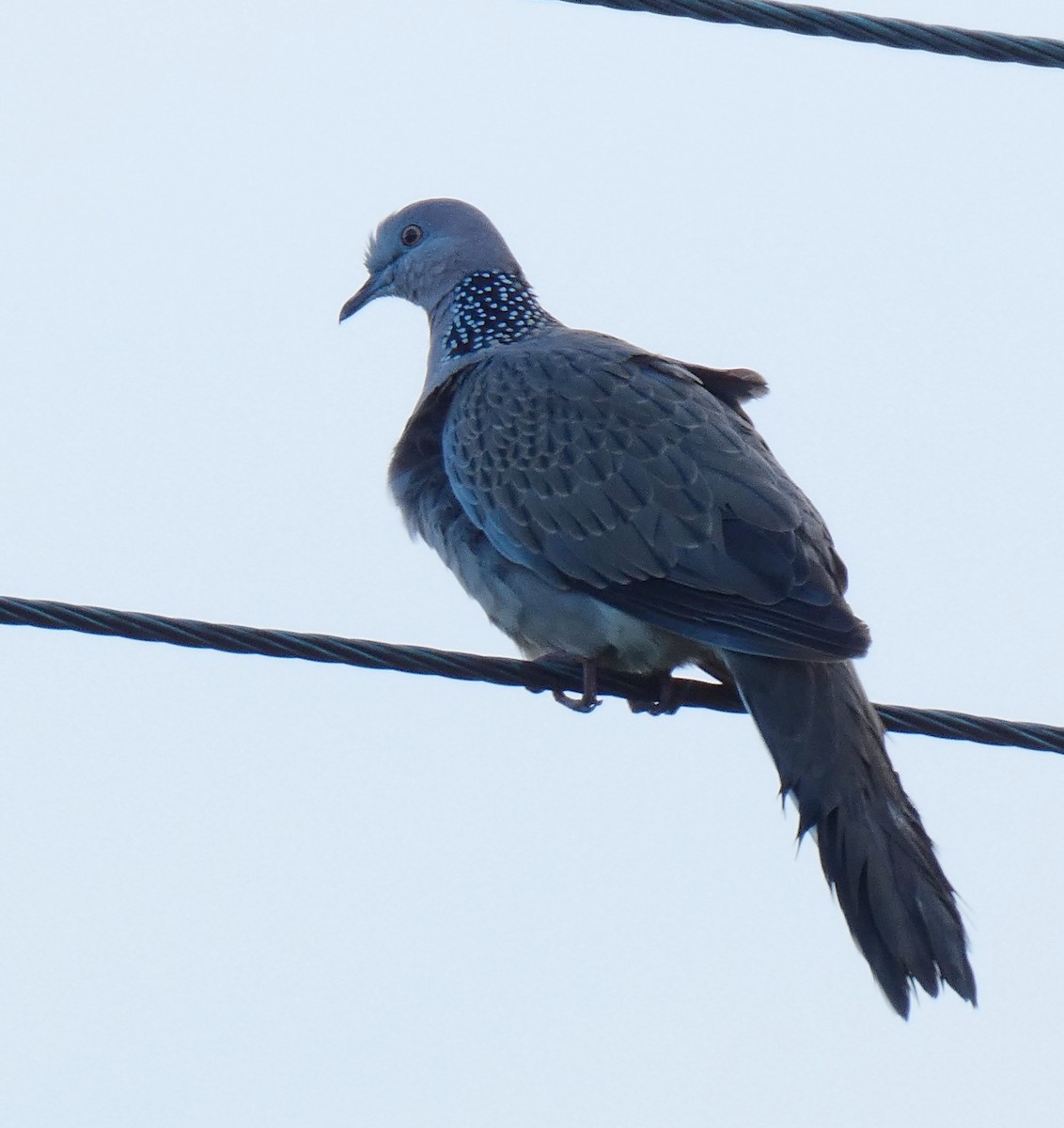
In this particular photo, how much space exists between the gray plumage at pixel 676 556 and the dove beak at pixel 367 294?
2.44 ft

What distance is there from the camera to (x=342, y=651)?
344 cm

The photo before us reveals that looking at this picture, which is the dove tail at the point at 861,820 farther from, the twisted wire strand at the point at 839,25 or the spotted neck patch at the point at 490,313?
the spotted neck patch at the point at 490,313

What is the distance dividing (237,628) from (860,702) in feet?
4.68

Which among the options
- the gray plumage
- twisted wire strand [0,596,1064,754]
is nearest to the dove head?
the gray plumage

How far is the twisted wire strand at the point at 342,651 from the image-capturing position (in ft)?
10.8

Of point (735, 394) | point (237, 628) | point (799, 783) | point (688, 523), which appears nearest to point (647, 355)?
point (735, 394)

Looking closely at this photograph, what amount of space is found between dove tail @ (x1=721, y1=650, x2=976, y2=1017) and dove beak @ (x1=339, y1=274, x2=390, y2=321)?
7.96ft

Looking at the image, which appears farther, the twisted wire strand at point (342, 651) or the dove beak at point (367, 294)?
the dove beak at point (367, 294)

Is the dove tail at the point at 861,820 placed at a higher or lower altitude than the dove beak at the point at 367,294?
lower

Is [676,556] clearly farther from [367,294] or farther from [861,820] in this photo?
[367,294]

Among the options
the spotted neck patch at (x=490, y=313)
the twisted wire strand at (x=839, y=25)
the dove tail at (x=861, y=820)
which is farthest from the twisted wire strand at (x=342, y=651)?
the spotted neck patch at (x=490, y=313)

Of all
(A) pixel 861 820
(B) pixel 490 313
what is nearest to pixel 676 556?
(A) pixel 861 820

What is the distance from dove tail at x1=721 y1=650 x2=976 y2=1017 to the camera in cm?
379

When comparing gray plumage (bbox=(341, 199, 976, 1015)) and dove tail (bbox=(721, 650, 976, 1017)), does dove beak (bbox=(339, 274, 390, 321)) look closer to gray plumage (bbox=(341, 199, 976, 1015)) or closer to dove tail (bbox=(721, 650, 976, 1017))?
gray plumage (bbox=(341, 199, 976, 1015))
